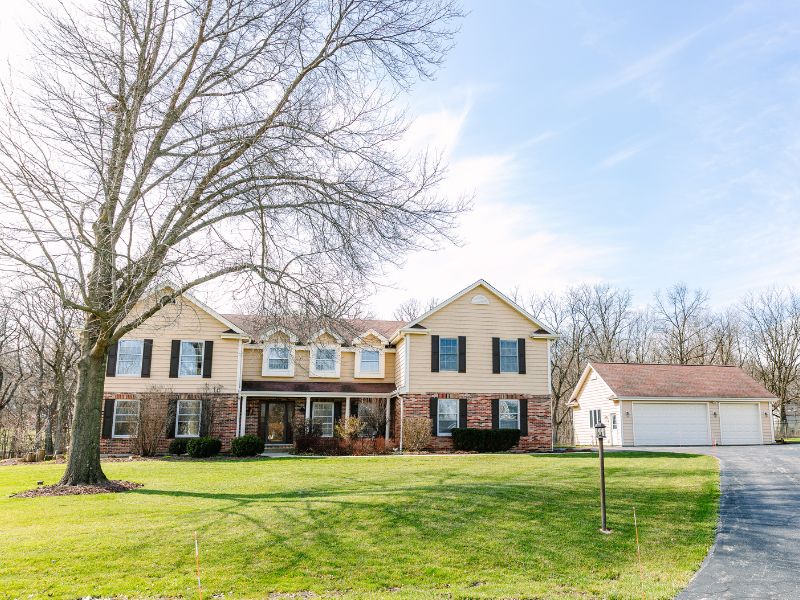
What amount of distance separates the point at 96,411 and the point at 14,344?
81.3 ft

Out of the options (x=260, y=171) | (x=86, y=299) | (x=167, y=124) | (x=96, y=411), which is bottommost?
(x=96, y=411)

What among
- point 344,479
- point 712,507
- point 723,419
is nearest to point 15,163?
point 344,479

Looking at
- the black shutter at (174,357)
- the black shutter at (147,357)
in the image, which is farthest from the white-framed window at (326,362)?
the black shutter at (147,357)

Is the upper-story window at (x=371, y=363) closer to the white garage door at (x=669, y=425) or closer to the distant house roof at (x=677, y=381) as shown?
the distant house roof at (x=677, y=381)

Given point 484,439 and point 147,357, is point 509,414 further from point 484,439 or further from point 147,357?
point 147,357

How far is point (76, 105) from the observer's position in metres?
10.6

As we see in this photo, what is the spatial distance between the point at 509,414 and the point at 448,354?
350cm

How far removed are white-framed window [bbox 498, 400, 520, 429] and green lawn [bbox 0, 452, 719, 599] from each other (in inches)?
437

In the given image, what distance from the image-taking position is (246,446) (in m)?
21.2

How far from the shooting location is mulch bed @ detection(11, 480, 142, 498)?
11.9 meters

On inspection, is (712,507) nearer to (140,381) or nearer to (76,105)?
(76,105)

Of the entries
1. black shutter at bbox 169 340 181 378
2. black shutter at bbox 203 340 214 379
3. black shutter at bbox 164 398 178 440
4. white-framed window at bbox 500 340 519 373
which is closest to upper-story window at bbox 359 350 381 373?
white-framed window at bbox 500 340 519 373

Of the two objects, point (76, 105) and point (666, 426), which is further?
point (666, 426)

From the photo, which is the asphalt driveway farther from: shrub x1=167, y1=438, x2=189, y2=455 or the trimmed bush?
shrub x1=167, y1=438, x2=189, y2=455
